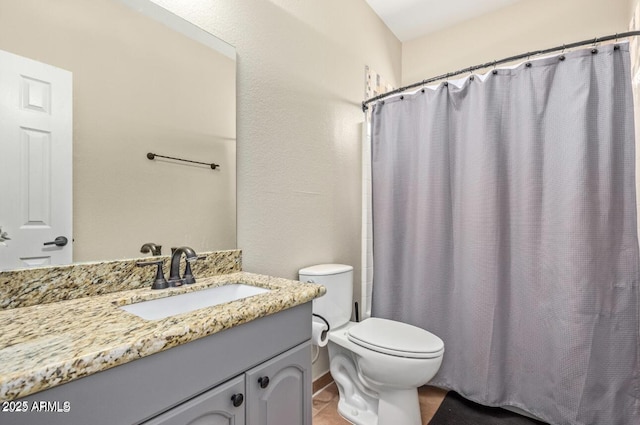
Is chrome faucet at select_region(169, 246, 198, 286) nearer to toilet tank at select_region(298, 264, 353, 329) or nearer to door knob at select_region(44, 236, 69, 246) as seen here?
door knob at select_region(44, 236, 69, 246)

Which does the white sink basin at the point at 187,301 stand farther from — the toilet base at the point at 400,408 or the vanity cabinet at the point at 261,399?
the toilet base at the point at 400,408

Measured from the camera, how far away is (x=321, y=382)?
1.84m

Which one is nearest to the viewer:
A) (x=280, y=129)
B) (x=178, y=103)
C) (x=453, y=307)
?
(x=178, y=103)

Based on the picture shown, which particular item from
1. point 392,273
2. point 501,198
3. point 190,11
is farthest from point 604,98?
point 190,11

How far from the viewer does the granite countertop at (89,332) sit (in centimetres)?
48

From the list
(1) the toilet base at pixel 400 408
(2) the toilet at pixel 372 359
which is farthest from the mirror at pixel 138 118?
(1) the toilet base at pixel 400 408

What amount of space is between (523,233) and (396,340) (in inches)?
34.9

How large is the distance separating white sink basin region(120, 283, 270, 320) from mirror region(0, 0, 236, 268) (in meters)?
0.21

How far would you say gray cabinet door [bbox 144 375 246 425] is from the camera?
66cm

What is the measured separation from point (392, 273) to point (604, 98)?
140cm

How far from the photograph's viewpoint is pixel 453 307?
69.7 inches

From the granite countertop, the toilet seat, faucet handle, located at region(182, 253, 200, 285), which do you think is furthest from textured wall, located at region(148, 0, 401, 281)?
the granite countertop

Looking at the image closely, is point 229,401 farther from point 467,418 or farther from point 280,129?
point 467,418

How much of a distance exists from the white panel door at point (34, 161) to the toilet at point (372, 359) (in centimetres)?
106
